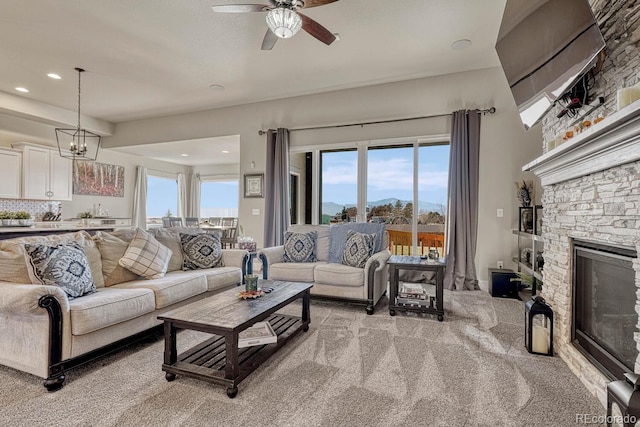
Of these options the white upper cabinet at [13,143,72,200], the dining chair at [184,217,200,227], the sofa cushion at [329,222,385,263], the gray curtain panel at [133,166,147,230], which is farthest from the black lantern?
the gray curtain panel at [133,166,147,230]

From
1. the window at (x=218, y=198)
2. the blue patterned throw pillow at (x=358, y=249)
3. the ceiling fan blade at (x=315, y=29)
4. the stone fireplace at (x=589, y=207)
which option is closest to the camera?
the stone fireplace at (x=589, y=207)

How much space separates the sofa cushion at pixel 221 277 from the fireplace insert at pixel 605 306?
2936 millimetres

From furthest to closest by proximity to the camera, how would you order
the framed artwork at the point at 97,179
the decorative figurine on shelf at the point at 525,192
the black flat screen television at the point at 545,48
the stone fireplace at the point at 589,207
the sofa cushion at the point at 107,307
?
the framed artwork at the point at 97,179
the decorative figurine on shelf at the point at 525,192
the sofa cushion at the point at 107,307
the black flat screen television at the point at 545,48
the stone fireplace at the point at 589,207

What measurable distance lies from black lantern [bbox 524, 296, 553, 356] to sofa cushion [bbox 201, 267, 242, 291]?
269 centimetres

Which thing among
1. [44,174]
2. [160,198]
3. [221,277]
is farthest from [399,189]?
[160,198]

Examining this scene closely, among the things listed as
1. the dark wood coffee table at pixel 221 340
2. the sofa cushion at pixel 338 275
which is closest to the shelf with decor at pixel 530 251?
the sofa cushion at pixel 338 275

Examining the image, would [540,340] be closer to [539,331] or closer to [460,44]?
[539,331]

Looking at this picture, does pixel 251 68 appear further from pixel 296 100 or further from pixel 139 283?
pixel 139 283

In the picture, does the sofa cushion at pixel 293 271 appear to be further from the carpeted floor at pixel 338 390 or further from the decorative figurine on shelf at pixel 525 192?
the decorative figurine on shelf at pixel 525 192

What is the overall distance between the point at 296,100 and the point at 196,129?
7.17ft

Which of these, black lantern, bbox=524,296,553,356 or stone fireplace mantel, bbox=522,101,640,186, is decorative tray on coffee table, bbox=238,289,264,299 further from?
stone fireplace mantel, bbox=522,101,640,186

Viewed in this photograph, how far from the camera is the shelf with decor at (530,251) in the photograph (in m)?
3.47

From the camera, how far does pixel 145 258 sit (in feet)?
9.44

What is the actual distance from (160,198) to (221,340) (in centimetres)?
782
